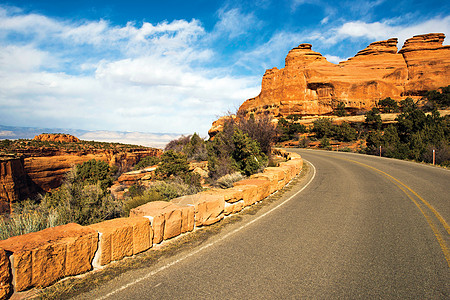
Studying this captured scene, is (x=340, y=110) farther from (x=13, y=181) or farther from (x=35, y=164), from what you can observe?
(x=13, y=181)

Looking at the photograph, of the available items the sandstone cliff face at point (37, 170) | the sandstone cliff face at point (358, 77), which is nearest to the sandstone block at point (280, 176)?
the sandstone cliff face at point (37, 170)

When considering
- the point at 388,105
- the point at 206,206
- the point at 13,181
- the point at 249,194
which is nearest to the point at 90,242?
the point at 206,206

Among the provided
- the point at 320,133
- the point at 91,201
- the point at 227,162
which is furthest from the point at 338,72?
the point at 91,201

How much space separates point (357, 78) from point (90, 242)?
215 ft

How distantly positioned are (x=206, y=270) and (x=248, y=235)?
168cm

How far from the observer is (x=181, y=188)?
888cm

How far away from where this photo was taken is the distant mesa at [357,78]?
5316cm

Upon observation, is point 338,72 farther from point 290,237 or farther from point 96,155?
point 290,237

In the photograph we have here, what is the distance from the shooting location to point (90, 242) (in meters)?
3.68

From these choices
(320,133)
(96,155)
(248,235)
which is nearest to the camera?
(248,235)

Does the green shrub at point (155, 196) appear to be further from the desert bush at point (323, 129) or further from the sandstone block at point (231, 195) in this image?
the desert bush at point (323, 129)

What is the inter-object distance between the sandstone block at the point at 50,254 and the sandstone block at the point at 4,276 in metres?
0.07

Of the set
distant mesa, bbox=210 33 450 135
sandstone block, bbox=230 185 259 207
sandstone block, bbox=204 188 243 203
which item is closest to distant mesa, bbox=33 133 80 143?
distant mesa, bbox=210 33 450 135

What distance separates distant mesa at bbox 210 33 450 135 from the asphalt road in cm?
4334
